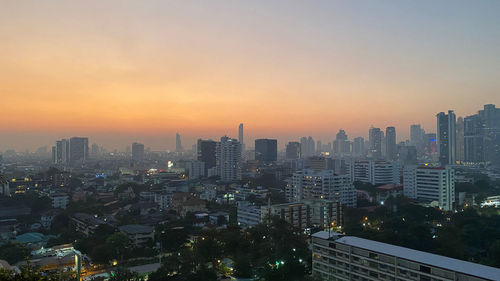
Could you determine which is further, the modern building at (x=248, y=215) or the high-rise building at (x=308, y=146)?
the high-rise building at (x=308, y=146)

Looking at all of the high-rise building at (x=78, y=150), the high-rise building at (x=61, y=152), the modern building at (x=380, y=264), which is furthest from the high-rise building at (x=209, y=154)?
the modern building at (x=380, y=264)

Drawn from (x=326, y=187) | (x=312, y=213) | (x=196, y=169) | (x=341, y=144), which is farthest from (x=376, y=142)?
(x=312, y=213)

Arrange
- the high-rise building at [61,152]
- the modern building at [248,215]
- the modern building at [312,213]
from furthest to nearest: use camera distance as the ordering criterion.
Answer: the high-rise building at [61,152] → the modern building at [248,215] → the modern building at [312,213]

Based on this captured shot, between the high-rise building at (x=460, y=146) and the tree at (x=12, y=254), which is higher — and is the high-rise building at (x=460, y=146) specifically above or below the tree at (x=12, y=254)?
above

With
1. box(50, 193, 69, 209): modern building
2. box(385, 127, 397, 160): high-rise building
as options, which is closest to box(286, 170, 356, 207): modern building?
box(50, 193, 69, 209): modern building

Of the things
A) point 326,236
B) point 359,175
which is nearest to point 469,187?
point 359,175

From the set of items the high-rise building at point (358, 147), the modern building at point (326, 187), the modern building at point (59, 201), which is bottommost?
the modern building at point (59, 201)

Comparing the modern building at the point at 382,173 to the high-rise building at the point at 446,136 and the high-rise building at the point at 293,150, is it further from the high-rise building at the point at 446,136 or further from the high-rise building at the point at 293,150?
the high-rise building at the point at 293,150
